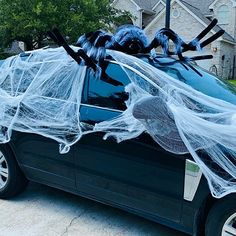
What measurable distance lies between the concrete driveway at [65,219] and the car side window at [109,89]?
1.11 m

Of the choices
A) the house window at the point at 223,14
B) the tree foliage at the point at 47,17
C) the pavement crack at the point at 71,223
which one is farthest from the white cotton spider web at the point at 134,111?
the house window at the point at 223,14

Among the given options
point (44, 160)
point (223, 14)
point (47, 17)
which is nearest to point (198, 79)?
point (44, 160)

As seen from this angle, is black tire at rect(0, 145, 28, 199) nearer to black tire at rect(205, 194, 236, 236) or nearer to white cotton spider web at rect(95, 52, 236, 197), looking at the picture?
white cotton spider web at rect(95, 52, 236, 197)

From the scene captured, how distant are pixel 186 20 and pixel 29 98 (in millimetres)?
24442

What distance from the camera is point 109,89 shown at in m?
3.51

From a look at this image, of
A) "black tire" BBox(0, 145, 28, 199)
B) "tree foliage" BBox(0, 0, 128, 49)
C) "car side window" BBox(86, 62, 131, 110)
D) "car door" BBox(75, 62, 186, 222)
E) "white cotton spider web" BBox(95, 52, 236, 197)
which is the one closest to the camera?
"white cotton spider web" BBox(95, 52, 236, 197)

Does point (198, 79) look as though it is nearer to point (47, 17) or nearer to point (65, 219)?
point (65, 219)

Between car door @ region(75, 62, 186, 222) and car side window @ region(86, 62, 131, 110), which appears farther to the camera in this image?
car side window @ region(86, 62, 131, 110)

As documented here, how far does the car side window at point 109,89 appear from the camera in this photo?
134 inches

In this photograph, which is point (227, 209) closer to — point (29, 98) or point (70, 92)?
point (70, 92)

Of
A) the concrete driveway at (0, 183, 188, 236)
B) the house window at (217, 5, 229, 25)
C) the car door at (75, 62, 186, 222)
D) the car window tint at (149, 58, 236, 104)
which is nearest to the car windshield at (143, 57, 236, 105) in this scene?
the car window tint at (149, 58, 236, 104)

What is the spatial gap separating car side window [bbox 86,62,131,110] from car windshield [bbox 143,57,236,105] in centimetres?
33

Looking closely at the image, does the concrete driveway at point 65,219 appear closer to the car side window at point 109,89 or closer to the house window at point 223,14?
the car side window at point 109,89

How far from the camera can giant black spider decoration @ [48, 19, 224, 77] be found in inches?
142
